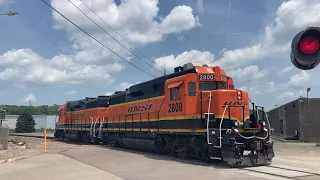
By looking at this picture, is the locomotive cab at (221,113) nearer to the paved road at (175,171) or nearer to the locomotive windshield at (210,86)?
the locomotive windshield at (210,86)

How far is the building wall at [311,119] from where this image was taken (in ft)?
127

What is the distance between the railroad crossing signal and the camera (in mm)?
3648

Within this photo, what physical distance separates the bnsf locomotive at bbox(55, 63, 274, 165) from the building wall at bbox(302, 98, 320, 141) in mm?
24442

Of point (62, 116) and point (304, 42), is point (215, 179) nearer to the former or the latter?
point (304, 42)

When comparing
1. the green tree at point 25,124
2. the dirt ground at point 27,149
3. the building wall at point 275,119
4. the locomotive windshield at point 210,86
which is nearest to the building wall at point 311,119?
the building wall at point 275,119

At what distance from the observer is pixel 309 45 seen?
12.2 feet

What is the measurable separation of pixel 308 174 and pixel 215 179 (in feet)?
10.3

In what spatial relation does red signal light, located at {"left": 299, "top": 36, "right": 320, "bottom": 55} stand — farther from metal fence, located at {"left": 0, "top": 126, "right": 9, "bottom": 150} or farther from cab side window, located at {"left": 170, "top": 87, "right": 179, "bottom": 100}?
metal fence, located at {"left": 0, "top": 126, "right": 9, "bottom": 150}

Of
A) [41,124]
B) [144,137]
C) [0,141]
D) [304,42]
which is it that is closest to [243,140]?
[144,137]

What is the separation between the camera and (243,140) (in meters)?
13.7

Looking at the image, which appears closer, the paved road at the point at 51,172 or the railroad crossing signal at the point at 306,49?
the railroad crossing signal at the point at 306,49

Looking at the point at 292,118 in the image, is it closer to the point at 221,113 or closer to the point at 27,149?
the point at 27,149

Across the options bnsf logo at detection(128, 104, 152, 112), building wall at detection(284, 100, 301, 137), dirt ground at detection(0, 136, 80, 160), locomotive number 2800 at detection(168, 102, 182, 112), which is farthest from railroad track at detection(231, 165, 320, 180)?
building wall at detection(284, 100, 301, 137)

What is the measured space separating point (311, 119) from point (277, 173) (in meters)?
31.1
